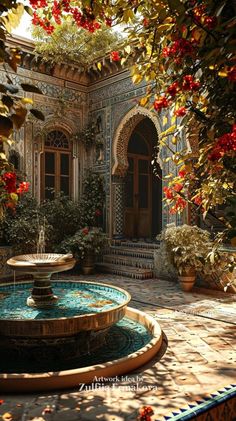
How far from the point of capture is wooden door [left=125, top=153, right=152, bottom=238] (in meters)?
11.7

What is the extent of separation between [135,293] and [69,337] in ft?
11.0

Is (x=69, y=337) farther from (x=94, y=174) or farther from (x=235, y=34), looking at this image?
(x=94, y=174)

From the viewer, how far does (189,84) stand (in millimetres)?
1987

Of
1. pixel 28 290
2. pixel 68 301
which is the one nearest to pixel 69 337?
pixel 68 301

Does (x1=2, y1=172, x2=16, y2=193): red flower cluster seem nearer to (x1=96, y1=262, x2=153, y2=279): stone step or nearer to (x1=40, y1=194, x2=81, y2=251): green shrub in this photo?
(x1=96, y1=262, x2=153, y2=279): stone step

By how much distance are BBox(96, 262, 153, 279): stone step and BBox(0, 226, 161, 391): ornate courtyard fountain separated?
11.4 ft

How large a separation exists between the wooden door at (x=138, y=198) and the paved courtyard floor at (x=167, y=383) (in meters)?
6.45

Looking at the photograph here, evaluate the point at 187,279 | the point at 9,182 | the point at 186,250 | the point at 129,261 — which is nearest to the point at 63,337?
the point at 9,182

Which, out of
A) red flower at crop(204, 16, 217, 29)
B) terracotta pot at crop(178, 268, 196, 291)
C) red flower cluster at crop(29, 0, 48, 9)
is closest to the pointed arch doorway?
terracotta pot at crop(178, 268, 196, 291)

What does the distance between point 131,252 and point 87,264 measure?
1.22 metres

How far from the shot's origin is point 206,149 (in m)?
1.91

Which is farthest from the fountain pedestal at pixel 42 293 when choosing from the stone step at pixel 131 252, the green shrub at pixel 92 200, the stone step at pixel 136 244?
the green shrub at pixel 92 200

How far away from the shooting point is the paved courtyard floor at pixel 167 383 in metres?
2.54

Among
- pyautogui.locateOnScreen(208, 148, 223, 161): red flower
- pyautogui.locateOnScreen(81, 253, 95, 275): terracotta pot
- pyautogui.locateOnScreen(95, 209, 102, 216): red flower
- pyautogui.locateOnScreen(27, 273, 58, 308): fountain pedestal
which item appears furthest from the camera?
pyautogui.locateOnScreen(95, 209, 102, 216): red flower
